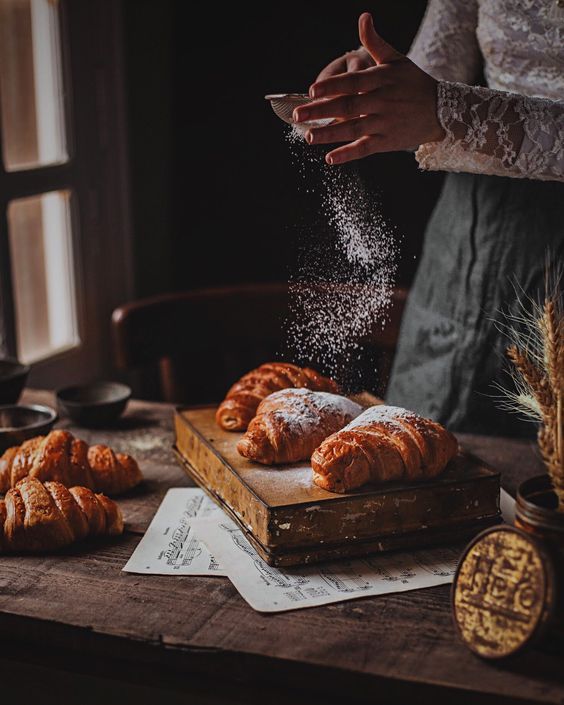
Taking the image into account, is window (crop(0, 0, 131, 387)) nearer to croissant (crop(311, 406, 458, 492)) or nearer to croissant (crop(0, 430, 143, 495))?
croissant (crop(0, 430, 143, 495))

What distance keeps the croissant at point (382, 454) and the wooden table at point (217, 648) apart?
161 millimetres

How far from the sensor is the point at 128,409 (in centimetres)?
186

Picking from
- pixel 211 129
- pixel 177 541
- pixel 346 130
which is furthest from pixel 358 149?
pixel 211 129

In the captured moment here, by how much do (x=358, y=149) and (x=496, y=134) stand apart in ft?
0.79

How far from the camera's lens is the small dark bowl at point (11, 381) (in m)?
1.72

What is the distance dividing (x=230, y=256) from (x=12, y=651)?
2.15m

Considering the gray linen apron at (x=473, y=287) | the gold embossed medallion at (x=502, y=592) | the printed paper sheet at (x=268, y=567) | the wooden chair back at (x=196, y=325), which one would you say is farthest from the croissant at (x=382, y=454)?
the wooden chair back at (x=196, y=325)

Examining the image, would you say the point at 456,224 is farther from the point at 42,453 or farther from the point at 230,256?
the point at 230,256

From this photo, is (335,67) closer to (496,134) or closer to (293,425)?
(496,134)

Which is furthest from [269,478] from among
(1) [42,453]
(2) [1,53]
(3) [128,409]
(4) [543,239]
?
(2) [1,53]

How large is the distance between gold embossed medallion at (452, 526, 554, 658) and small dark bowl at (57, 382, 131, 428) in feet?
3.06

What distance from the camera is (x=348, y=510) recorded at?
3.76 ft

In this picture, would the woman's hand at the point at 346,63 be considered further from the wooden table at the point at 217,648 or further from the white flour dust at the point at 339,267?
the wooden table at the point at 217,648

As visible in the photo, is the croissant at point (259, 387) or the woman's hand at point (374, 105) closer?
the woman's hand at point (374, 105)
